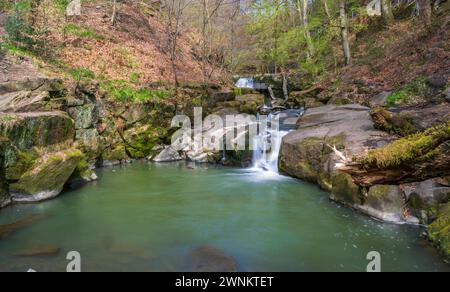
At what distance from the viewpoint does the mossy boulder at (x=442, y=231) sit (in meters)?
5.10

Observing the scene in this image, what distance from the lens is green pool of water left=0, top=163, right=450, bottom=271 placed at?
522cm

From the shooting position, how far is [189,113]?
49.3 feet

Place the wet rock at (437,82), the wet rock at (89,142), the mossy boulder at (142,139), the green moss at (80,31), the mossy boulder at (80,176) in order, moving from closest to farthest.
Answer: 1. the mossy boulder at (80,176)
2. the wet rock at (437,82)
3. the wet rock at (89,142)
4. the mossy boulder at (142,139)
5. the green moss at (80,31)

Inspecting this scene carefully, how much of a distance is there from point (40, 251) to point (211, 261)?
293cm

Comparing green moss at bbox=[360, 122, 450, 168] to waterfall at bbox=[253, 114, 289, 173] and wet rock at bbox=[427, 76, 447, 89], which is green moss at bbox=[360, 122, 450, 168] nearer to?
wet rock at bbox=[427, 76, 447, 89]

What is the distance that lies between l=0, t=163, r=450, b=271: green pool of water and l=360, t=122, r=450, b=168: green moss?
1188 millimetres

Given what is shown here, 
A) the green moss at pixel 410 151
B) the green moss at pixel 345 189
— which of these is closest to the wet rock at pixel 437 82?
the green moss at pixel 410 151

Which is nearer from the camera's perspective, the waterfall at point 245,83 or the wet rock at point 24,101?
the wet rock at point 24,101

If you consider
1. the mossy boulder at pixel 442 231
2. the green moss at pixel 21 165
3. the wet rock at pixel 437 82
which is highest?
the wet rock at pixel 437 82

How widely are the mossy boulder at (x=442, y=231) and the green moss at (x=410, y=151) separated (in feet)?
3.21

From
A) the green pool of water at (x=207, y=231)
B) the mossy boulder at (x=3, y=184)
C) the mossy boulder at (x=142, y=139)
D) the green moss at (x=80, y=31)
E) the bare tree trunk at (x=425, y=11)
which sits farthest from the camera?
the green moss at (x=80, y=31)

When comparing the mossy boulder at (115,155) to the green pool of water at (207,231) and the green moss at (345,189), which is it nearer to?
the green pool of water at (207,231)

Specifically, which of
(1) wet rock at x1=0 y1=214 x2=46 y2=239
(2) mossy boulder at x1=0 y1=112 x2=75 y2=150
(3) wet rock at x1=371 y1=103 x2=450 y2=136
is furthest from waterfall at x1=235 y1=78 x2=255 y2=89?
(1) wet rock at x1=0 y1=214 x2=46 y2=239

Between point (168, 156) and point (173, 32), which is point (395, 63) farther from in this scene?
point (173, 32)
